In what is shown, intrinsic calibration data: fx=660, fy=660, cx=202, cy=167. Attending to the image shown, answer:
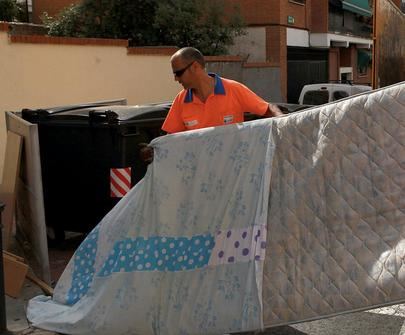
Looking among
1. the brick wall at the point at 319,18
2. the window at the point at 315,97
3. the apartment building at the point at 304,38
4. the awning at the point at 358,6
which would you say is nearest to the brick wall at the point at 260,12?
the apartment building at the point at 304,38

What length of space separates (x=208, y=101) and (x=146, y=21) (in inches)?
448

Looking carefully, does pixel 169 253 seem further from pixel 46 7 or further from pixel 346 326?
pixel 46 7

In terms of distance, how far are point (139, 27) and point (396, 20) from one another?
19.6 ft

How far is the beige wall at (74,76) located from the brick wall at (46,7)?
8677mm

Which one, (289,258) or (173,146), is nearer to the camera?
(289,258)

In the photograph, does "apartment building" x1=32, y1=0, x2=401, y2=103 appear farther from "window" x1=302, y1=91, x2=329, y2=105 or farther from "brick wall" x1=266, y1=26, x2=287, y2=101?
"window" x1=302, y1=91, x2=329, y2=105

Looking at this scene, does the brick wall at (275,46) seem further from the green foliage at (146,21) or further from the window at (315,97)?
the green foliage at (146,21)

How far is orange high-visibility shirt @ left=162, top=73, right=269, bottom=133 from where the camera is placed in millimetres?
4500

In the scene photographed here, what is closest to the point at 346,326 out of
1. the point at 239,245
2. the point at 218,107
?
the point at 239,245

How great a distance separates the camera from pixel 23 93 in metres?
9.16

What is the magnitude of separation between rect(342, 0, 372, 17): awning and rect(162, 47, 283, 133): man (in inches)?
898

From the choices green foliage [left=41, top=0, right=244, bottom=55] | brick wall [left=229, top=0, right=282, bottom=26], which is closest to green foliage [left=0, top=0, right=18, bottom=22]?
green foliage [left=41, top=0, right=244, bottom=55]

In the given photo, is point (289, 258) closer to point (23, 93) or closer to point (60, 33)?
point (23, 93)

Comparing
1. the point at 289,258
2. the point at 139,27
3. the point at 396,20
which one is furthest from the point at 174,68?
the point at 139,27
